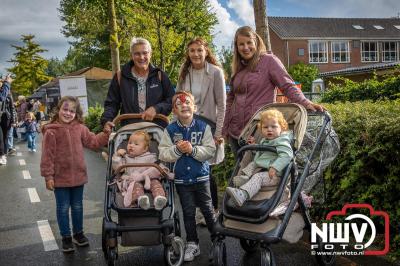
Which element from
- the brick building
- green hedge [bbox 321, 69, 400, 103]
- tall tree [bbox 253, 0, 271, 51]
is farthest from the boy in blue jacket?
the brick building

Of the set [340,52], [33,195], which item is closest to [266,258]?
[33,195]

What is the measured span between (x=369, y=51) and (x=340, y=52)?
459 centimetres

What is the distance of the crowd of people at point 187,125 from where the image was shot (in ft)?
14.4

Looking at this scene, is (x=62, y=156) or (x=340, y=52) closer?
(x=62, y=156)

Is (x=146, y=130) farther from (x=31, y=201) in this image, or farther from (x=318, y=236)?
(x=31, y=201)

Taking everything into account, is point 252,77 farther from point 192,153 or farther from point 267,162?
point 267,162

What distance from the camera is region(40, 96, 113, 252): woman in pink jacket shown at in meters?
5.06

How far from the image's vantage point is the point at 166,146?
4520 mm

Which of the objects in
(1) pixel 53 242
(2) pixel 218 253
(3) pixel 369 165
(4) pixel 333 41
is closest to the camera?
(2) pixel 218 253

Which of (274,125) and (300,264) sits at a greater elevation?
(274,125)

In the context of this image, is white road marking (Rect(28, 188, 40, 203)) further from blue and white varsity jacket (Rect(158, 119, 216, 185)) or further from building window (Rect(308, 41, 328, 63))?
building window (Rect(308, 41, 328, 63))

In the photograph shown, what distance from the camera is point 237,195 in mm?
3711

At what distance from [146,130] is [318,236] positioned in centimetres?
204

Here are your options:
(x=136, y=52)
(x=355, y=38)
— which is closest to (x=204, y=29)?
(x=136, y=52)
